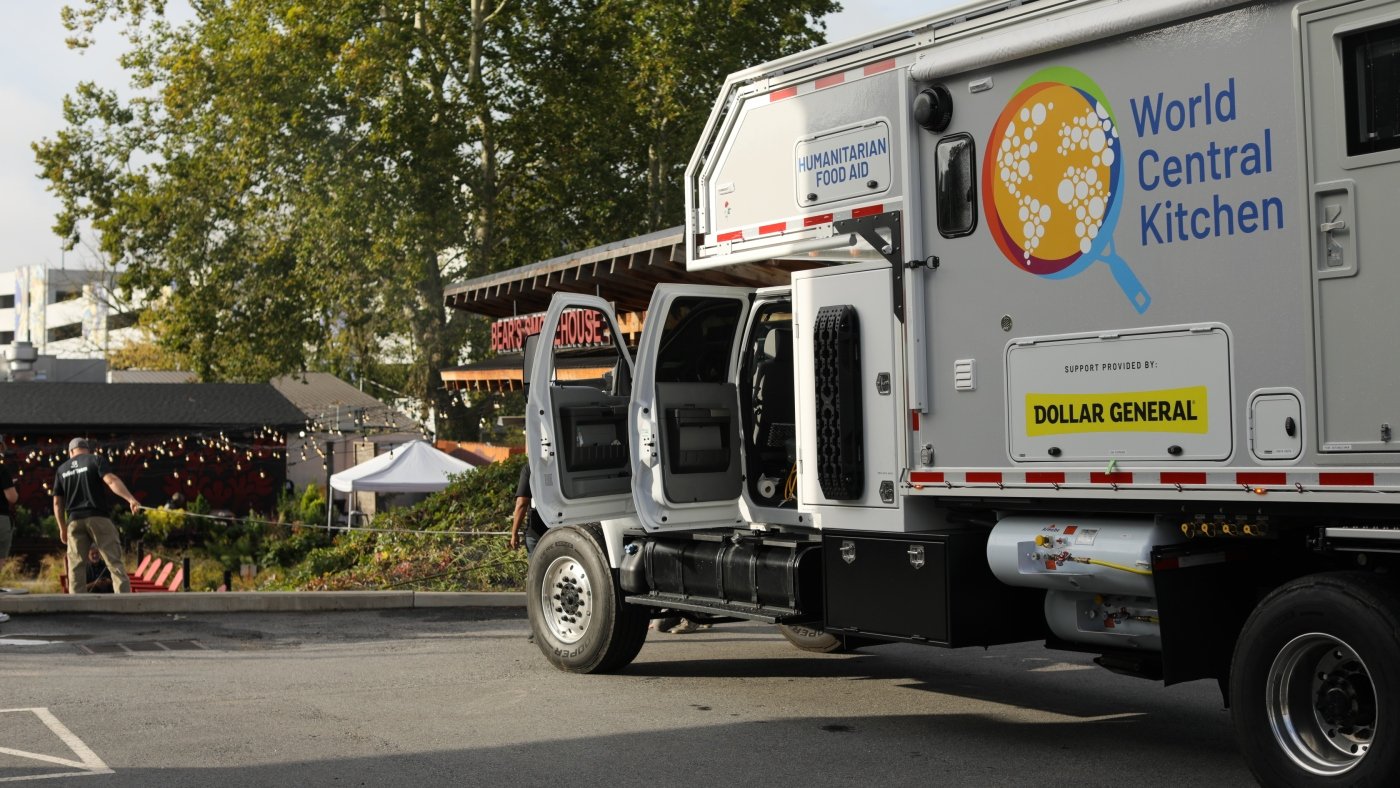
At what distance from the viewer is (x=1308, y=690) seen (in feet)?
20.1

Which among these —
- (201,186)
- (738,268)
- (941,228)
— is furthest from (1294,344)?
→ (201,186)

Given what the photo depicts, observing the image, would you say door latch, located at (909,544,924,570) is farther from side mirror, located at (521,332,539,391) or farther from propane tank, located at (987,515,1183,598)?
side mirror, located at (521,332,539,391)

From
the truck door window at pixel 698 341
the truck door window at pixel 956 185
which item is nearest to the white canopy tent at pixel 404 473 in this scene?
the truck door window at pixel 698 341

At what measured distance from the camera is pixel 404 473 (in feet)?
86.2

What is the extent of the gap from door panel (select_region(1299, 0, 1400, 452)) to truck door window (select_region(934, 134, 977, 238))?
1.87 meters

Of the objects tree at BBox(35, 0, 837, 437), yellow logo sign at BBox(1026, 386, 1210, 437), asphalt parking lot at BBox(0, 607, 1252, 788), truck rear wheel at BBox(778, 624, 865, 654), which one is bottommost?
asphalt parking lot at BBox(0, 607, 1252, 788)

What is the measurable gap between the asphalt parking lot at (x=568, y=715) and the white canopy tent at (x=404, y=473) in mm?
13827

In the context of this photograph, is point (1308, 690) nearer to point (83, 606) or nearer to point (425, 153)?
point (83, 606)

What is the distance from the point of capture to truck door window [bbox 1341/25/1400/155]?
5816 mm

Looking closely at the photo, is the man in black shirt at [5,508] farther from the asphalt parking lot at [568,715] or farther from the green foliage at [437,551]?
the green foliage at [437,551]

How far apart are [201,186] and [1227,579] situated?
31.4 meters

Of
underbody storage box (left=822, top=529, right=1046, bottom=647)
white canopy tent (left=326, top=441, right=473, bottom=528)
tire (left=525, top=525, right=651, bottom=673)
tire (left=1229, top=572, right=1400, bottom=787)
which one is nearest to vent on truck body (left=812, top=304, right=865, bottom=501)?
underbody storage box (left=822, top=529, right=1046, bottom=647)

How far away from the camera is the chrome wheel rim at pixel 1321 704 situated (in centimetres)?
595

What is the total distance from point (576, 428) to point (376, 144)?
928 inches
